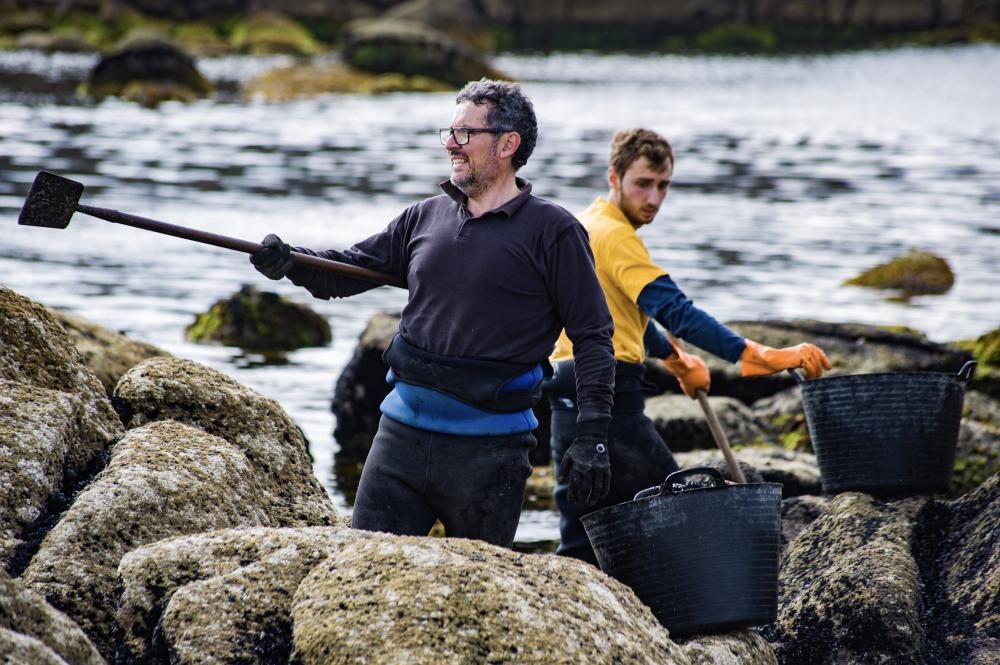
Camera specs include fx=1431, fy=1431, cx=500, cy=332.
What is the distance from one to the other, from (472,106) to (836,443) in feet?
10.1

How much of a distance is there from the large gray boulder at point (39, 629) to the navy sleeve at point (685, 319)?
9.85 feet

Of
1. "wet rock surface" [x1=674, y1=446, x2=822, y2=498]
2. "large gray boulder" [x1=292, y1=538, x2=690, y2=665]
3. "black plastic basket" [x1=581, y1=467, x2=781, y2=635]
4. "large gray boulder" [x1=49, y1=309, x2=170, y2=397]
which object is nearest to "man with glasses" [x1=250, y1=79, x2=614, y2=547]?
"black plastic basket" [x1=581, y1=467, x2=781, y2=635]

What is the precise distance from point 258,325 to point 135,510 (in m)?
10.1

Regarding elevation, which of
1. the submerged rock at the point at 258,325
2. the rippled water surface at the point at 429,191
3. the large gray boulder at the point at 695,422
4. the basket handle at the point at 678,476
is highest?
the basket handle at the point at 678,476

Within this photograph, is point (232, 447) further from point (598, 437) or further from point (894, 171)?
point (894, 171)

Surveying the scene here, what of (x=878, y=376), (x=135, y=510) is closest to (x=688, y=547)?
(x=135, y=510)

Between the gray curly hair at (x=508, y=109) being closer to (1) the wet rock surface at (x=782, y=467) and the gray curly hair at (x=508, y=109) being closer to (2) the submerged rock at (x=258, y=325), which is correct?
(1) the wet rock surface at (x=782, y=467)

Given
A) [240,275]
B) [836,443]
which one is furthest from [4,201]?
[836,443]

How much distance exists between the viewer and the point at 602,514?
211 inches

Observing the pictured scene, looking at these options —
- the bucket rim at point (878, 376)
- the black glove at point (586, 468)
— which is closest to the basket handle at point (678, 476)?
the black glove at point (586, 468)

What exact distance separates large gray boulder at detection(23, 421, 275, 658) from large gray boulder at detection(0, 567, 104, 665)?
1.16ft

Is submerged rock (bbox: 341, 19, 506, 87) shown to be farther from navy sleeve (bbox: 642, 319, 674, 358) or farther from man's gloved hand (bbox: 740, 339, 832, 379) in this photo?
man's gloved hand (bbox: 740, 339, 832, 379)

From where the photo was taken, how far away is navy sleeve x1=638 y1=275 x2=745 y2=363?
6.30 m

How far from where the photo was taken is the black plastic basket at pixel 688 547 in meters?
5.32
